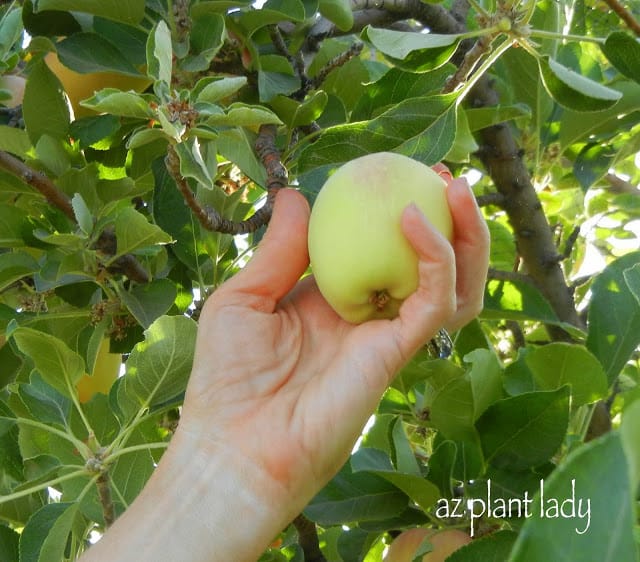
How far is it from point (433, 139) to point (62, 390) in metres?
0.73

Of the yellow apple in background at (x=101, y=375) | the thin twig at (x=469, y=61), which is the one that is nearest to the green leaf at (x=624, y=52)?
the thin twig at (x=469, y=61)

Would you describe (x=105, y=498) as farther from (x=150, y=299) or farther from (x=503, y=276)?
(x=503, y=276)

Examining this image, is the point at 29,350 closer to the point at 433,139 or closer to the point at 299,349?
the point at 299,349

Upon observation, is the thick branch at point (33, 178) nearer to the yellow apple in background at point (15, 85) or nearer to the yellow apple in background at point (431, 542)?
the yellow apple in background at point (15, 85)

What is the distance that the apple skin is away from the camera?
1062 mm

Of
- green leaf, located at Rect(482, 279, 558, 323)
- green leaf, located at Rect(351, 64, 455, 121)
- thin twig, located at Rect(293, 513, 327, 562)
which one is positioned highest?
green leaf, located at Rect(351, 64, 455, 121)

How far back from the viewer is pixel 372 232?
3.49 ft

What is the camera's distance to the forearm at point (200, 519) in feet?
3.59

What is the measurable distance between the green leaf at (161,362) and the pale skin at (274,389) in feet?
0.21

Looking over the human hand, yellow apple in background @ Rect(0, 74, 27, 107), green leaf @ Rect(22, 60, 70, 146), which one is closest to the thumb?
the human hand

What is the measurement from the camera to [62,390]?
4.81 feet

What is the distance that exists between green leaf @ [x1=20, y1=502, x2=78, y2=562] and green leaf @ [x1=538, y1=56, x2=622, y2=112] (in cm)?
93

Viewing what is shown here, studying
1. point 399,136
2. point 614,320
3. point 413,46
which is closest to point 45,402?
point 399,136

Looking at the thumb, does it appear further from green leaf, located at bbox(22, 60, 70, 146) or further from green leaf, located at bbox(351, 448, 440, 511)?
green leaf, located at bbox(22, 60, 70, 146)
